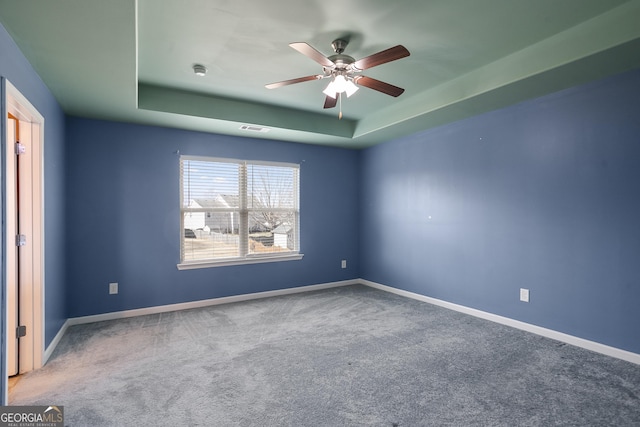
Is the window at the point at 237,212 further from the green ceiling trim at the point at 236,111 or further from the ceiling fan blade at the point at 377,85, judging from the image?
the ceiling fan blade at the point at 377,85

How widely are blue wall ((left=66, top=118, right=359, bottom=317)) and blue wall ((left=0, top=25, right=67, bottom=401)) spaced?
0.25 m

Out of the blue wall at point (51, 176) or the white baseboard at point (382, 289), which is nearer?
the blue wall at point (51, 176)

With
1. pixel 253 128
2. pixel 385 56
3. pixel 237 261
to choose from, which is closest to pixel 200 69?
pixel 253 128

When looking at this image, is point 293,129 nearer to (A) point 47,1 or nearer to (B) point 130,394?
(A) point 47,1

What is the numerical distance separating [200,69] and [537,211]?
3615 mm

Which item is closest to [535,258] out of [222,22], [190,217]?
[222,22]

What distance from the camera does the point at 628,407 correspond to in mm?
2111

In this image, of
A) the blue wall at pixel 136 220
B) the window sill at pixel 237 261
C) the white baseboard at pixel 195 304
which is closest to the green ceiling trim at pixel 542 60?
the blue wall at pixel 136 220

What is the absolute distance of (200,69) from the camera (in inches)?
125

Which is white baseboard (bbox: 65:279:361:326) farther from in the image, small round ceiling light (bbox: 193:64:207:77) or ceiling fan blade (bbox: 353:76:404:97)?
ceiling fan blade (bbox: 353:76:404:97)

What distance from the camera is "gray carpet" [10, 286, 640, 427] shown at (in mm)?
2057

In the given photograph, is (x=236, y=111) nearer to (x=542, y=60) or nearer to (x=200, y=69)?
(x=200, y=69)

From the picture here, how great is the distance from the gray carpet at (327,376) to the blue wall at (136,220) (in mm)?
497

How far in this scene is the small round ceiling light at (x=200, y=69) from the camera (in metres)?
3.12
